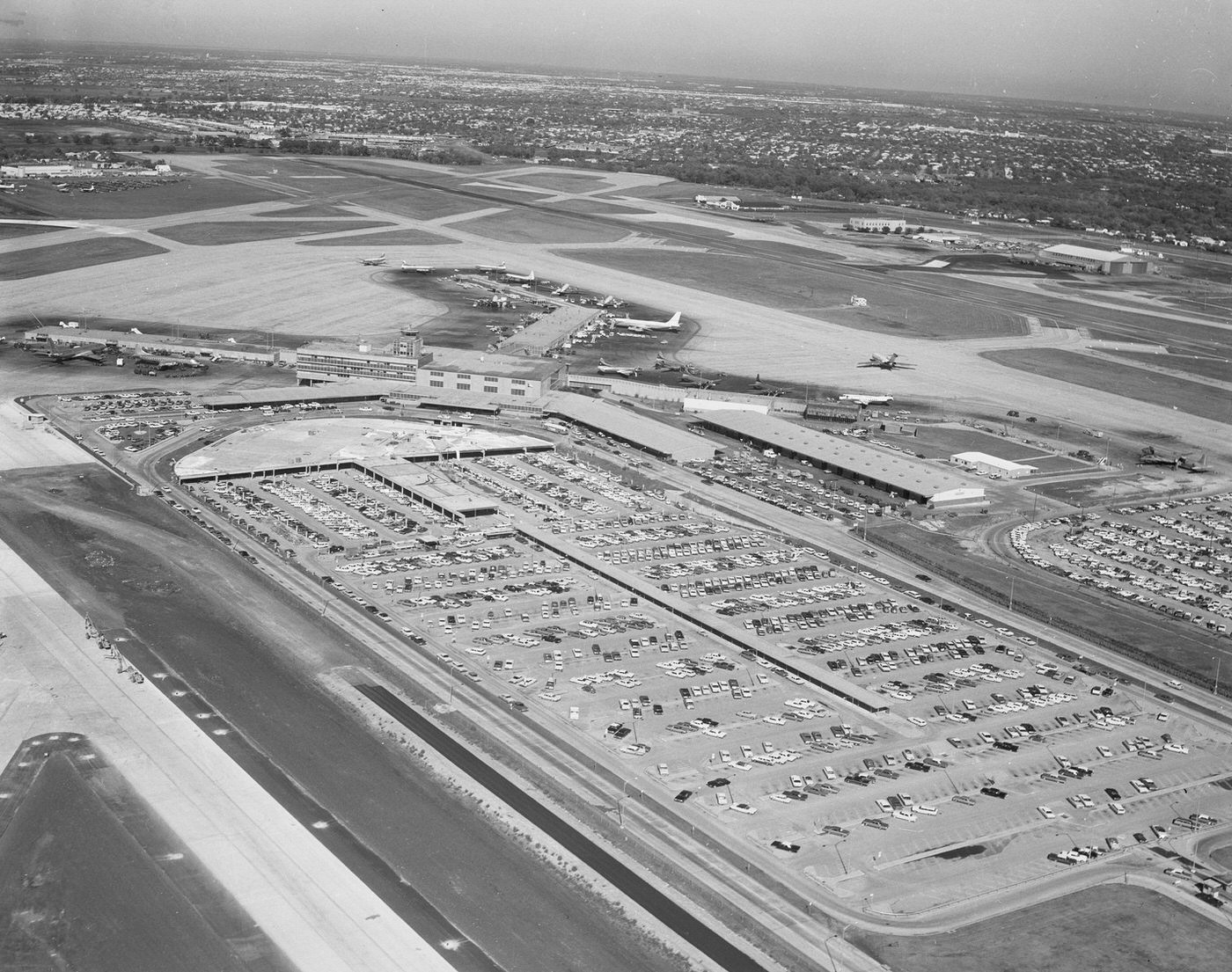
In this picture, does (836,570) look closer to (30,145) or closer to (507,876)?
(507,876)

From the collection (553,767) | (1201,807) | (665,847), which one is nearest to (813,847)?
(665,847)

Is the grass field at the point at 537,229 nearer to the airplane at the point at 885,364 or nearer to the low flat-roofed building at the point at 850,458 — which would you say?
the airplane at the point at 885,364

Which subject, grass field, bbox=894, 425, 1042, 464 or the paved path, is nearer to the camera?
the paved path

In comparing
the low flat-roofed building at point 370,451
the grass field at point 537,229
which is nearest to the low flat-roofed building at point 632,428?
the low flat-roofed building at point 370,451

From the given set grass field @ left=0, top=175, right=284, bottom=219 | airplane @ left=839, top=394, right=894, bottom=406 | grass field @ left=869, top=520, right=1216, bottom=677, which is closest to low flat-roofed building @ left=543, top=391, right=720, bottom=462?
airplane @ left=839, top=394, right=894, bottom=406

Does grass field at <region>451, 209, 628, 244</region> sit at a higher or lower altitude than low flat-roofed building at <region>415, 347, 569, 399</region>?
higher

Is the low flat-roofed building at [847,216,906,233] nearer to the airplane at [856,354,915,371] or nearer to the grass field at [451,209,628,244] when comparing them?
the grass field at [451,209,628,244]

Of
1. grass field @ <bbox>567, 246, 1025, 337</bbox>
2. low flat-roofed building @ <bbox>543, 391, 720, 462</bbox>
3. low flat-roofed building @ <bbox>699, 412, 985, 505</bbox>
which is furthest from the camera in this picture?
grass field @ <bbox>567, 246, 1025, 337</bbox>
